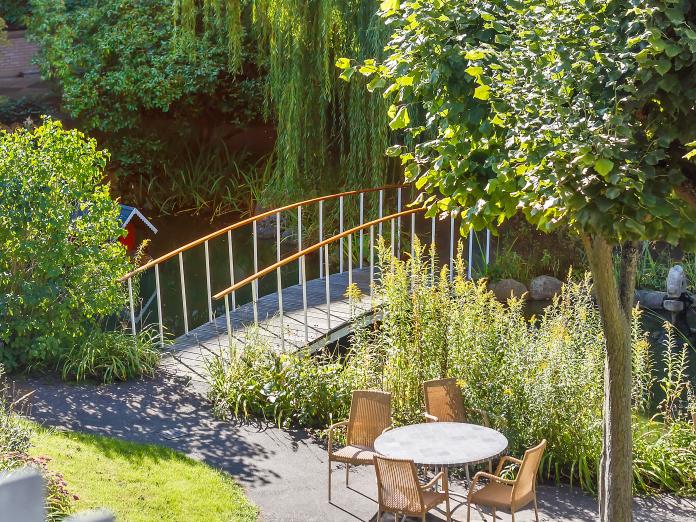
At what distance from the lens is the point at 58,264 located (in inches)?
335

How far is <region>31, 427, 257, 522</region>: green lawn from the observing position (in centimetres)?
621

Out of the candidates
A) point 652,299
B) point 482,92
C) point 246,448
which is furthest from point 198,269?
point 482,92

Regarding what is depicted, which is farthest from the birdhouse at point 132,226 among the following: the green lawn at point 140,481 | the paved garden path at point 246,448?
the green lawn at point 140,481

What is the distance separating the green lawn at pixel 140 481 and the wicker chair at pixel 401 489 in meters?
1.02

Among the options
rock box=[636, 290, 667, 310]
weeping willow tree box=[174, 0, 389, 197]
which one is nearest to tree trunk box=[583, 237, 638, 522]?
rock box=[636, 290, 667, 310]

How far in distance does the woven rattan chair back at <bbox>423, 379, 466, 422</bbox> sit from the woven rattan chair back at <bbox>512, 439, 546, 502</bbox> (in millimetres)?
1245

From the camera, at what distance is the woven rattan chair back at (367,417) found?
6.91 meters

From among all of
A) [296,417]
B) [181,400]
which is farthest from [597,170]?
[181,400]

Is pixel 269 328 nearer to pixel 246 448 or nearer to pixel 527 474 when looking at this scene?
pixel 246 448

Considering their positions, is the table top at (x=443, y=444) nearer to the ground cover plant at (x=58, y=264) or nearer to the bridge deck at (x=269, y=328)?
the bridge deck at (x=269, y=328)

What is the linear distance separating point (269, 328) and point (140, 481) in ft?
9.98

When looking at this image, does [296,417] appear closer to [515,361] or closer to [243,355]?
[243,355]

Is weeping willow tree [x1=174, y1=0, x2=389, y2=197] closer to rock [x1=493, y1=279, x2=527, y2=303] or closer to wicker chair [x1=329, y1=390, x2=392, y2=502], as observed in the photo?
rock [x1=493, y1=279, x2=527, y2=303]

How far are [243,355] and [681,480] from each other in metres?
3.84
